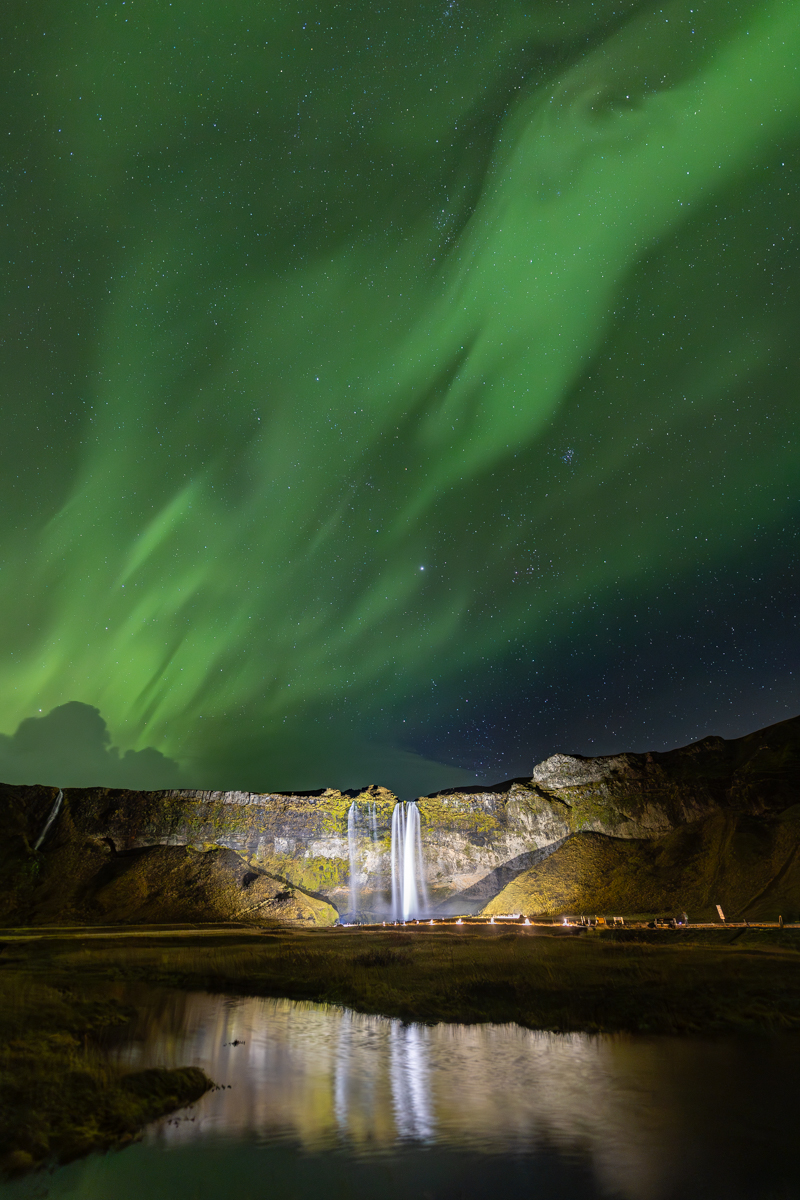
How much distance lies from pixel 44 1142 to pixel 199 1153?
276cm

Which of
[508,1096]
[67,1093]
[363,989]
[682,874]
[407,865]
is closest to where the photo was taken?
[67,1093]

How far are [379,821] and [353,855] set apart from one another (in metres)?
8.32

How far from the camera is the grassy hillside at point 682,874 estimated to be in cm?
6994

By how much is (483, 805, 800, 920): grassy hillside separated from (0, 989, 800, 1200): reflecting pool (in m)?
52.7

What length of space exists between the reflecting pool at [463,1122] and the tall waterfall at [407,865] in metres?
113

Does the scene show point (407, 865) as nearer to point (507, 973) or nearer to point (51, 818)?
point (51, 818)

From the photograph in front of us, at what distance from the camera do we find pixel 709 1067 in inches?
699

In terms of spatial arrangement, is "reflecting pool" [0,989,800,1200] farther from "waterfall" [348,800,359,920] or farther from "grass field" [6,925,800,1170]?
"waterfall" [348,800,359,920]

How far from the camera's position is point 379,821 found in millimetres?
134375

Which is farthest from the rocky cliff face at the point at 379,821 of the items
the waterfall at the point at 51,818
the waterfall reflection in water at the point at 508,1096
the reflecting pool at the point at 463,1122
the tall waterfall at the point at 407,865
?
the reflecting pool at the point at 463,1122

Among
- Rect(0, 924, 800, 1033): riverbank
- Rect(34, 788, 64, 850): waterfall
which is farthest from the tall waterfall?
Rect(0, 924, 800, 1033): riverbank

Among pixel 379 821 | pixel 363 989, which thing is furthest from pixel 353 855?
pixel 363 989

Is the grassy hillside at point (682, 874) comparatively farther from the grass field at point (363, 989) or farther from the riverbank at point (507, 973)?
the grass field at point (363, 989)

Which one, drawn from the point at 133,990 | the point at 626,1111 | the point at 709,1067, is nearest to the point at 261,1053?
the point at 626,1111
